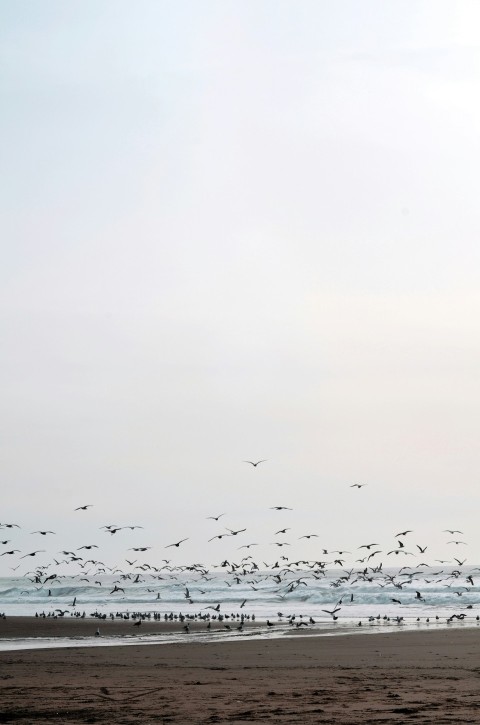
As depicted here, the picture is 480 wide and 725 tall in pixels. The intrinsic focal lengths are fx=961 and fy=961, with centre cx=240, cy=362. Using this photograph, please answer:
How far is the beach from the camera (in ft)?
49.3

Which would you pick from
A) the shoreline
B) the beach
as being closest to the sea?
the shoreline

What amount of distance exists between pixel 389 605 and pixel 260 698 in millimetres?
53477

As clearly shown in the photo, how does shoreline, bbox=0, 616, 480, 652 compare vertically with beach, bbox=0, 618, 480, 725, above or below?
above

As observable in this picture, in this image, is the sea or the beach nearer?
the beach

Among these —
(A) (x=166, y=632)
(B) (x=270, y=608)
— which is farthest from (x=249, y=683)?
(B) (x=270, y=608)

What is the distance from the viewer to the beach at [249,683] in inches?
592

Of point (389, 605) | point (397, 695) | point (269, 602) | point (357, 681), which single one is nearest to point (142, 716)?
point (397, 695)

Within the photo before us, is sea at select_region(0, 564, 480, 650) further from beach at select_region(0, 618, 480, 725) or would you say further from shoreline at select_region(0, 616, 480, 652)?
beach at select_region(0, 618, 480, 725)

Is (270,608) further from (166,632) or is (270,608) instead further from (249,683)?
(249,683)

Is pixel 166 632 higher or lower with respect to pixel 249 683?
higher

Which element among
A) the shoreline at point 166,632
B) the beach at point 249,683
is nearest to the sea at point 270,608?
the shoreline at point 166,632

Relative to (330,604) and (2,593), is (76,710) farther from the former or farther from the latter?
(2,593)

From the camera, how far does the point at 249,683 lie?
20.2 metres

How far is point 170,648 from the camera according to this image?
1326 inches
